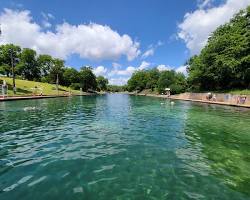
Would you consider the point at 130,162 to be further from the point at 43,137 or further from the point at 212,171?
the point at 43,137

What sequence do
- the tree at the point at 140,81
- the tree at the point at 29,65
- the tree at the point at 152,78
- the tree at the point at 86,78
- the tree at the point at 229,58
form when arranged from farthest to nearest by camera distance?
1. the tree at the point at 140,81
2. the tree at the point at 86,78
3. the tree at the point at 152,78
4. the tree at the point at 29,65
5. the tree at the point at 229,58

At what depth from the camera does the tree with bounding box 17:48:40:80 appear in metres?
113

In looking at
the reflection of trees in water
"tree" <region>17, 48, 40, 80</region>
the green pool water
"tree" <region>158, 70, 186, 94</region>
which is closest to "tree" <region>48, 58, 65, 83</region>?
"tree" <region>17, 48, 40, 80</region>

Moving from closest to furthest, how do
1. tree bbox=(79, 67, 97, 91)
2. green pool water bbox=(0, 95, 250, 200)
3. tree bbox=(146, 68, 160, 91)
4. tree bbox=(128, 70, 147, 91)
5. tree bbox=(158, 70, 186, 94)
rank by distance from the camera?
green pool water bbox=(0, 95, 250, 200) < tree bbox=(158, 70, 186, 94) < tree bbox=(146, 68, 160, 91) < tree bbox=(79, 67, 97, 91) < tree bbox=(128, 70, 147, 91)

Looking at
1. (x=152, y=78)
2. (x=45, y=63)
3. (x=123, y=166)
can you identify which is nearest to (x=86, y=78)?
(x=45, y=63)

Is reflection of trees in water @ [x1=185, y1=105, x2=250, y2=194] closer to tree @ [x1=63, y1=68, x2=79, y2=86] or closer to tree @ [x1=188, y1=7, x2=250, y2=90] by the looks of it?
tree @ [x1=188, y1=7, x2=250, y2=90]

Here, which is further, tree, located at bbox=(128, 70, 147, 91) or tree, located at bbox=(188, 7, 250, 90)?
tree, located at bbox=(128, 70, 147, 91)

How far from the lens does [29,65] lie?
115688 millimetres

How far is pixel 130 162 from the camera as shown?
8.19 metres

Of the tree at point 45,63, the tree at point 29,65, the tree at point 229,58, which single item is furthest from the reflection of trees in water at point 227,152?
the tree at point 45,63

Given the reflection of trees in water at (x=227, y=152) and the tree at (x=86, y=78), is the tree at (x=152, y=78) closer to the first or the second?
the tree at (x=86, y=78)

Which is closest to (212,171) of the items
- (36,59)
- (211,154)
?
(211,154)

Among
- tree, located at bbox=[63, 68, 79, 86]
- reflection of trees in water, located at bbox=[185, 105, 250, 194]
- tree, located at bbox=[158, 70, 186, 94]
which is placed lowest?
reflection of trees in water, located at bbox=[185, 105, 250, 194]

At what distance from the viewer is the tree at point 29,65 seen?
113 m
